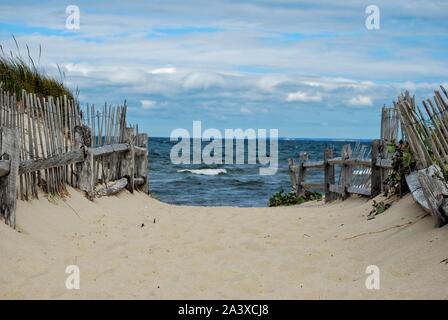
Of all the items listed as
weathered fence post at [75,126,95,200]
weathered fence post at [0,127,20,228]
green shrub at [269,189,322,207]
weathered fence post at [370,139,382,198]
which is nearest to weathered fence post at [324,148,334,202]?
green shrub at [269,189,322,207]

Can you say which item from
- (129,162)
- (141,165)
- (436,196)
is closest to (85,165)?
(129,162)

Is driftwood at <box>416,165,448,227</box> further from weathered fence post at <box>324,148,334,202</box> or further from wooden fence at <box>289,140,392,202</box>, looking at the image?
weathered fence post at <box>324,148,334,202</box>

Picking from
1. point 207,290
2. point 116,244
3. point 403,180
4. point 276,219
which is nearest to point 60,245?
point 116,244

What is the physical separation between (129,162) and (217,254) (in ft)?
17.6

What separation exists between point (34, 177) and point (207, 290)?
3384 mm

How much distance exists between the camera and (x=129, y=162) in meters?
11.8

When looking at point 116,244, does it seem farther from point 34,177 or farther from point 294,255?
point 294,255

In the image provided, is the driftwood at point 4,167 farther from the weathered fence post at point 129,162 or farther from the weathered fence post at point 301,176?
the weathered fence post at point 301,176

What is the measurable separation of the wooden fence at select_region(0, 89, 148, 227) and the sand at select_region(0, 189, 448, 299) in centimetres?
31

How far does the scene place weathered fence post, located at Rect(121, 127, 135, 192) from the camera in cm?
1173

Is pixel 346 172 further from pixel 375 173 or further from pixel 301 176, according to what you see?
pixel 301 176

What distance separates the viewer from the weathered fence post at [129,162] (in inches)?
462

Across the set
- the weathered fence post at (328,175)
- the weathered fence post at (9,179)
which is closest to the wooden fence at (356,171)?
the weathered fence post at (328,175)

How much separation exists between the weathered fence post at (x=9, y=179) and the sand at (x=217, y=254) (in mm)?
226
